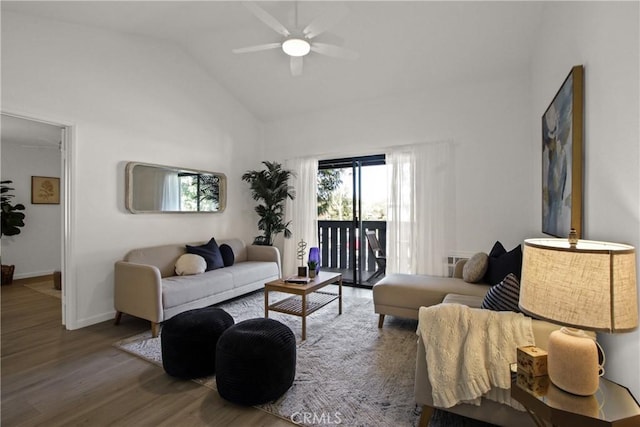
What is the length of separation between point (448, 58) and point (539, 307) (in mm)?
3303

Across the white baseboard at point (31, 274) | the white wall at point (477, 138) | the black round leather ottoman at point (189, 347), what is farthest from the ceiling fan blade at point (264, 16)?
the white baseboard at point (31, 274)

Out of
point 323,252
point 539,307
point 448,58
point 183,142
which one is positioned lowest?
point 323,252

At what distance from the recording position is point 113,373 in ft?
Answer: 7.25

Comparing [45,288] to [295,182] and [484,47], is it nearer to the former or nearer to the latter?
[295,182]

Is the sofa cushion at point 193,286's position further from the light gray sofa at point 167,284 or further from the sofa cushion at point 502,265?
the sofa cushion at point 502,265

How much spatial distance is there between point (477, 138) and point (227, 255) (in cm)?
359

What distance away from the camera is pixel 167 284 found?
120 inches

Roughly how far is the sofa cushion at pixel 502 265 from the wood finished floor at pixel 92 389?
7.00ft

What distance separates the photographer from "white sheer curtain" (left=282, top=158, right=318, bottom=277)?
491 cm

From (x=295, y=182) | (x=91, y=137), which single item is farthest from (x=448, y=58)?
(x=91, y=137)

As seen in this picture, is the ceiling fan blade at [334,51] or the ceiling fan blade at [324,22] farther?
the ceiling fan blade at [334,51]

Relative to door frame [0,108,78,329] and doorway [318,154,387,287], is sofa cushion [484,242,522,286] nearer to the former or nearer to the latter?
doorway [318,154,387,287]

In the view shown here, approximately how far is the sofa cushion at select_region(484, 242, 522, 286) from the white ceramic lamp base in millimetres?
1488

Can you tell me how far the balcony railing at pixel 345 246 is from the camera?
480 centimetres
